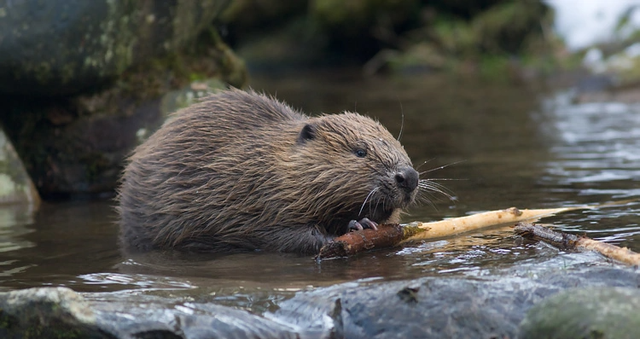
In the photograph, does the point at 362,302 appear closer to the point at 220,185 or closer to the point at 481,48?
the point at 220,185

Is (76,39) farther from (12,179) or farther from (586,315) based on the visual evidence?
(586,315)

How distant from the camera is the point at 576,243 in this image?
432 cm

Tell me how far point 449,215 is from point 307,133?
1304mm

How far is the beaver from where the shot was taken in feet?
15.8

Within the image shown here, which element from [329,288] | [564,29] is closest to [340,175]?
[329,288]

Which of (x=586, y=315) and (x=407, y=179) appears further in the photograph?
(x=407, y=179)

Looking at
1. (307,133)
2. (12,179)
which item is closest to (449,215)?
(307,133)

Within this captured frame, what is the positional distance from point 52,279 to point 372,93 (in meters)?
10.4

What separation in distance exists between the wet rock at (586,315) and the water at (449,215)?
74cm

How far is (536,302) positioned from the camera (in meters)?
3.54

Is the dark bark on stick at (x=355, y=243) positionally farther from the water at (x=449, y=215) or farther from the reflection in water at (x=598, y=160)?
the reflection in water at (x=598, y=160)

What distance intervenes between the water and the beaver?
20 cm

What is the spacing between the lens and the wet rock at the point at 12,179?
6.91 m

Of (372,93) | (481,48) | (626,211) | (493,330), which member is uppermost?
(481,48)
